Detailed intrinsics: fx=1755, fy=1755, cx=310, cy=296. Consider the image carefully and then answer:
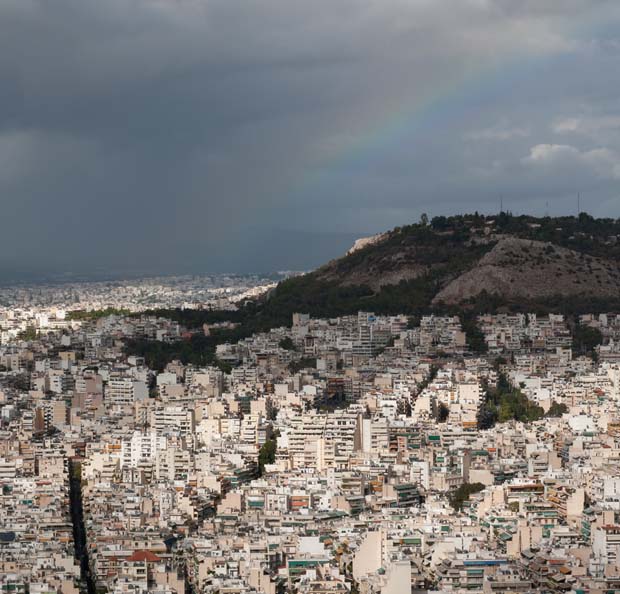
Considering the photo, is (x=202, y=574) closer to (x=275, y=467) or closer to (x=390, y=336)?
(x=275, y=467)

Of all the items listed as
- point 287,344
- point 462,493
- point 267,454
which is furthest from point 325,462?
point 287,344

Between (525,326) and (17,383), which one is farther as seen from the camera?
(525,326)

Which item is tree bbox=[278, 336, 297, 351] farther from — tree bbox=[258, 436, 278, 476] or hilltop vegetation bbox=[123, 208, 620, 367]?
tree bbox=[258, 436, 278, 476]

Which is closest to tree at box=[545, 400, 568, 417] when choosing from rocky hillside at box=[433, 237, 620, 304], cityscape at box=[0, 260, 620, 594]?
cityscape at box=[0, 260, 620, 594]

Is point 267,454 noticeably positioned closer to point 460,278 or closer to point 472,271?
point 460,278

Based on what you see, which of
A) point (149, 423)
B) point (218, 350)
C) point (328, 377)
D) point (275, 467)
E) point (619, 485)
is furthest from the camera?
point (218, 350)

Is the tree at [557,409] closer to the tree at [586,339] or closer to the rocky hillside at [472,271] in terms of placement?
the tree at [586,339]

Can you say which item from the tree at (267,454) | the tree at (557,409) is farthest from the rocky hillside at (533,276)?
the tree at (267,454)

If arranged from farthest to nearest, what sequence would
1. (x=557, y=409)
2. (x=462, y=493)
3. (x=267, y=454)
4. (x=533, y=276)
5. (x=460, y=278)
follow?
1. (x=460, y=278)
2. (x=533, y=276)
3. (x=557, y=409)
4. (x=267, y=454)
5. (x=462, y=493)

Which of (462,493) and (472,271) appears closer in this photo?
(462,493)

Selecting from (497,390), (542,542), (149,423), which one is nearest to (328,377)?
(497,390)

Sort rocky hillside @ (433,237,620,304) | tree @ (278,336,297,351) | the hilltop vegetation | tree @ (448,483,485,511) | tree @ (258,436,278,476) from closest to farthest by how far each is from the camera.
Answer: tree @ (448,483,485,511) → tree @ (258,436,278,476) → tree @ (278,336,297,351) → the hilltop vegetation → rocky hillside @ (433,237,620,304)
